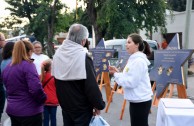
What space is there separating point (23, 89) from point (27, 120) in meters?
0.39

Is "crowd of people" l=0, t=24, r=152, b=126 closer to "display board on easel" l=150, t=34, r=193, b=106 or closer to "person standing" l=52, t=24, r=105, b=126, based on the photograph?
"person standing" l=52, t=24, r=105, b=126

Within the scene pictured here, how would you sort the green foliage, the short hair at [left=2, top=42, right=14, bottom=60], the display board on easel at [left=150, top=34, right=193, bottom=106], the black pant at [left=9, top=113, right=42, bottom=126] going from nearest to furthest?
the black pant at [left=9, top=113, right=42, bottom=126]
the short hair at [left=2, top=42, right=14, bottom=60]
the display board on easel at [left=150, top=34, right=193, bottom=106]
the green foliage

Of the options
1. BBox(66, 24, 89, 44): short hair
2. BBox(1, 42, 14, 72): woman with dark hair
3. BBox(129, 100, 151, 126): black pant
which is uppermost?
BBox(66, 24, 89, 44): short hair

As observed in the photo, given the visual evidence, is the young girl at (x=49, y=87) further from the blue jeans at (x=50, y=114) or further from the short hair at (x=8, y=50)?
the short hair at (x=8, y=50)

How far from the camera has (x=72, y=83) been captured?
11.1 ft

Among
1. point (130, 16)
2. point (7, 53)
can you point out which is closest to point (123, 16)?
point (130, 16)

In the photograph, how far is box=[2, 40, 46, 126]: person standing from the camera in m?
3.55

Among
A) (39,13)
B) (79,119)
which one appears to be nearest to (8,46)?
(79,119)

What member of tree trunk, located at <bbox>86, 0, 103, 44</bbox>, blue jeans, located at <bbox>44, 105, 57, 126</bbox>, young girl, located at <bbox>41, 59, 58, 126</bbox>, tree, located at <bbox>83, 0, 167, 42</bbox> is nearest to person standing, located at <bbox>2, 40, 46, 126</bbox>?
young girl, located at <bbox>41, 59, 58, 126</bbox>

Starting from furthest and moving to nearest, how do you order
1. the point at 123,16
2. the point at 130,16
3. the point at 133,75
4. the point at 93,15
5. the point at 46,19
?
the point at 46,19
the point at 93,15
the point at 130,16
the point at 123,16
the point at 133,75

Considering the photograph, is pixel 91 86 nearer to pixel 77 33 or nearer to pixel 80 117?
pixel 80 117

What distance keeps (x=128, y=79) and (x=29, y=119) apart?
1305 millimetres

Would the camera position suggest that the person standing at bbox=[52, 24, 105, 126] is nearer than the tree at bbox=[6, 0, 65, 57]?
Yes

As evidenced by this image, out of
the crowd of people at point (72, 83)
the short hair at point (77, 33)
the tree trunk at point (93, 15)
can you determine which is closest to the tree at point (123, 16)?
the tree trunk at point (93, 15)
